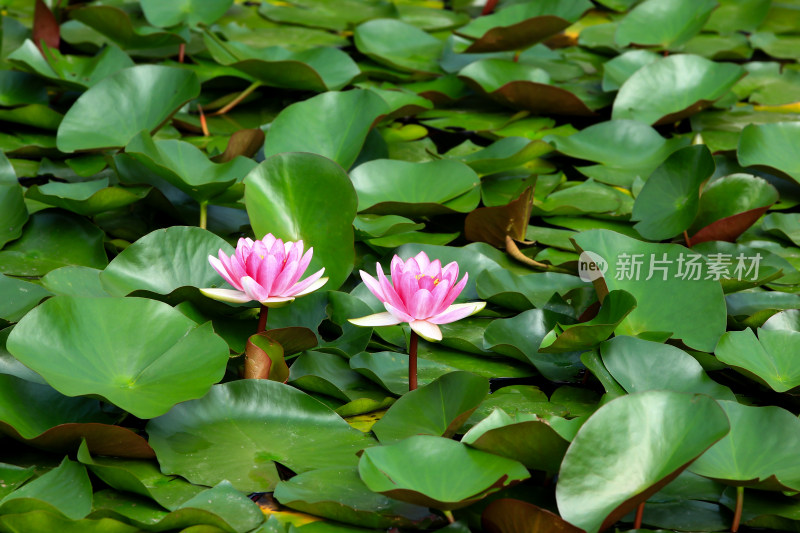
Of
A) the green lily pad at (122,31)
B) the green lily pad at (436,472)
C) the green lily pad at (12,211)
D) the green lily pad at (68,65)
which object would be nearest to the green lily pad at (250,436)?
the green lily pad at (436,472)

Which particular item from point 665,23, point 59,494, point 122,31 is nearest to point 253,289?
point 59,494

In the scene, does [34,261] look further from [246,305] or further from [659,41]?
[659,41]

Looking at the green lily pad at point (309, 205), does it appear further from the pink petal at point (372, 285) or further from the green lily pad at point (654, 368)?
Result: the green lily pad at point (654, 368)

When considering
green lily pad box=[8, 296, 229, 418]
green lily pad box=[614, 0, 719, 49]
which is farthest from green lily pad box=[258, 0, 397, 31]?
green lily pad box=[8, 296, 229, 418]

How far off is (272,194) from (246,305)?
0.27 meters

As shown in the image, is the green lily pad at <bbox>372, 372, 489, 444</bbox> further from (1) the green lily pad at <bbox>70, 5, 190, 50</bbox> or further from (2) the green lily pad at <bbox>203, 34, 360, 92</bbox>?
(1) the green lily pad at <bbox>70, 5, 190, 50</bbox>

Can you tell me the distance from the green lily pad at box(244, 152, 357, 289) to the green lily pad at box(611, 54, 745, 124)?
114 centimetres

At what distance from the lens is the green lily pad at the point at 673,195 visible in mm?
1770

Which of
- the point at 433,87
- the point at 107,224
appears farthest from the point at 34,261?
the point at 433,87

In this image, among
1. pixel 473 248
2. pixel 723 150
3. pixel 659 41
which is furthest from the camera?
pixel 659 41

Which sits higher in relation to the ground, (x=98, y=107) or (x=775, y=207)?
(x=98, y=107)

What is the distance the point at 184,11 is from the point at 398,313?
6.33 feet

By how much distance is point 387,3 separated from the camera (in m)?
3.23

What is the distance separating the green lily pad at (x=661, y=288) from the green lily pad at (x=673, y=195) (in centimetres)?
25
